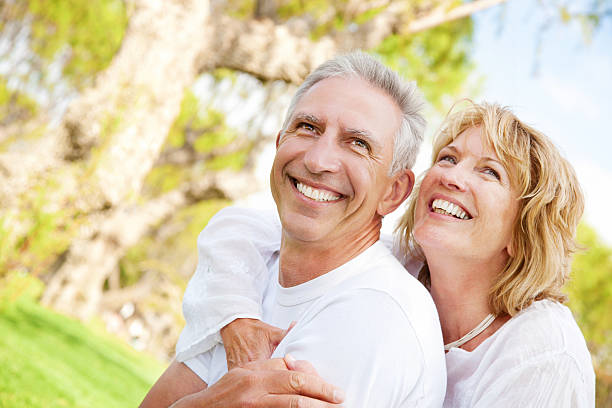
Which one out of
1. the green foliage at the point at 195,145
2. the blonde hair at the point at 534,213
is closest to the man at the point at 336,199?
the blonde hair at the point at 534,213

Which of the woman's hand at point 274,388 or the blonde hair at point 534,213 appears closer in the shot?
the woman's hand at point 274,388

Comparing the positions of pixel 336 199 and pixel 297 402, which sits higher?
pixel 336 199

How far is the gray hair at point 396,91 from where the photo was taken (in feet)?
7.63

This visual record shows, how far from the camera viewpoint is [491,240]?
2.23m

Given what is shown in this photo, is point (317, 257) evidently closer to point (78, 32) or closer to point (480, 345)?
point (480, 345)

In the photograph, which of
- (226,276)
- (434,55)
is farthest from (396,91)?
(434,55)

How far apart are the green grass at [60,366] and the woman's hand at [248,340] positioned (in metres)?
2.68

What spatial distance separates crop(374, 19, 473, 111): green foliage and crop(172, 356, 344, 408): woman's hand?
12917 millimetres

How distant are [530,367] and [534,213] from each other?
0.59 m

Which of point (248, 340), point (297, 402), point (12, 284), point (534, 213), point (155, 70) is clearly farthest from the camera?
point (155, 70)

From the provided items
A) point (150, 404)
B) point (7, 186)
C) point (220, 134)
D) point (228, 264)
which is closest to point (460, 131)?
point (228, 264)

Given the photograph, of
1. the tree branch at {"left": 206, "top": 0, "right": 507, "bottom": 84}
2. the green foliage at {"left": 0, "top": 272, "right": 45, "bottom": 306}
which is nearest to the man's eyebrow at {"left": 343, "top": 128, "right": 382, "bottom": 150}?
the green foliage at {"left": 0, "top": 272, "right": 45, "bottom": 306}

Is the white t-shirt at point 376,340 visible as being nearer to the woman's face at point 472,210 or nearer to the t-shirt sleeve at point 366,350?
the t-shirt sleeve at point 366,350

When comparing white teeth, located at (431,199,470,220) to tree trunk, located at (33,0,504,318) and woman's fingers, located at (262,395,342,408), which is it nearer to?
woman's fingers, located at (262,395,342,408)
